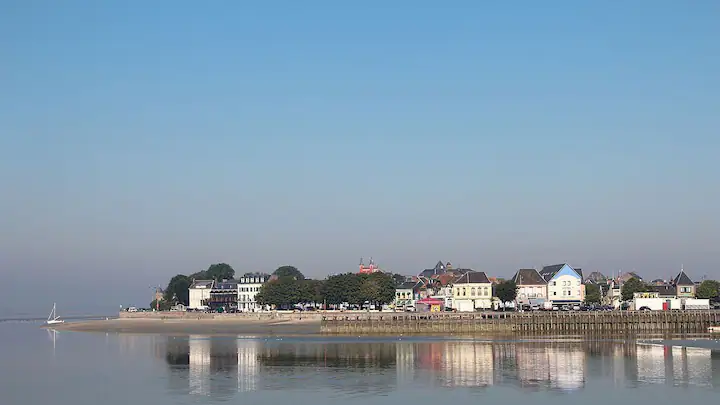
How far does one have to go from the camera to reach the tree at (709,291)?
141 meters

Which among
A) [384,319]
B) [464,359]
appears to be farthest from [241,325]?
[464,359]

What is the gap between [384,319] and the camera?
105 metres

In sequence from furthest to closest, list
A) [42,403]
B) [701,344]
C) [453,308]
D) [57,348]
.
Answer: [453,308]
[57,348]
[701,344]
[42,403]

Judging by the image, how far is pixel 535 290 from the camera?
142875mm

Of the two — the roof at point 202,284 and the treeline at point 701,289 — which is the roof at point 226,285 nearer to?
the roof at point 202,284

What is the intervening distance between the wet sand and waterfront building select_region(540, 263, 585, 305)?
3937 cm

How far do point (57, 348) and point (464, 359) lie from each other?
44919 millimetres

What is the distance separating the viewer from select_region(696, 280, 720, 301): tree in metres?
141

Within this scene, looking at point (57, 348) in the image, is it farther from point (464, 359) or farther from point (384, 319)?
point (464, 359)

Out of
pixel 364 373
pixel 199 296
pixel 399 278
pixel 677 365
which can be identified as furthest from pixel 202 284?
pixel 677 365

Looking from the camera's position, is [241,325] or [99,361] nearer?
[99,361]

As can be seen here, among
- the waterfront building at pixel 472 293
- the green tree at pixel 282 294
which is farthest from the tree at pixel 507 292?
the green tree at pixel 282 294

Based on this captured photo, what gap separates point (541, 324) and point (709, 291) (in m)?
51.6

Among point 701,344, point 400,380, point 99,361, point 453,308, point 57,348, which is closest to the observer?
point 400,380
